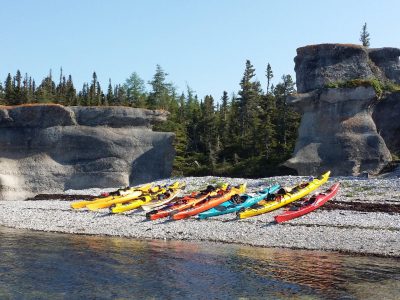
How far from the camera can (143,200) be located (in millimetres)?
27344

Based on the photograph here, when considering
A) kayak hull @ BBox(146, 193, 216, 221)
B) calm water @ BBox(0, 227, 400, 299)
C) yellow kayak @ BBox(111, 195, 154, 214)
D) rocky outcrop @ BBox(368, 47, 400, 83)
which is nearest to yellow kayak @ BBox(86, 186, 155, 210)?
yellow kayak @ BBox(111, 195, 154, 214)

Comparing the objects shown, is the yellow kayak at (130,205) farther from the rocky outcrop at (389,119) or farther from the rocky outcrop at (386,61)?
the rocky outcrop at (386,61)

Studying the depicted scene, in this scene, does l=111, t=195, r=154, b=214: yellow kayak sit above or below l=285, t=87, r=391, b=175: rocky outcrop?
below

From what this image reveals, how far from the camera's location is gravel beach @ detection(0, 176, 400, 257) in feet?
59.2

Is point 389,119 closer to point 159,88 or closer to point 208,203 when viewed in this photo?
point 208,203

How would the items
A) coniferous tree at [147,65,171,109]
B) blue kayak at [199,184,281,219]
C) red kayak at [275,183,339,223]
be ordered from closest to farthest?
red kayak at [275,183,339,223], blue kayak at [199,184,281,219], coniferous tree at [147,65,171,109]

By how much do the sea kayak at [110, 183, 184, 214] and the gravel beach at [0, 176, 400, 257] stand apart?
607 millimetres

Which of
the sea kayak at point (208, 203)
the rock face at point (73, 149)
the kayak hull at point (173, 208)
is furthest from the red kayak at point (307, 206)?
the rock face at point (73, 149)

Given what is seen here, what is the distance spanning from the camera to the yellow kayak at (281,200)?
22.7 meters

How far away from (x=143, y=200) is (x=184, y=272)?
13445mm

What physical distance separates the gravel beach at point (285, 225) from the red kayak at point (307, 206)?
0.27 meters

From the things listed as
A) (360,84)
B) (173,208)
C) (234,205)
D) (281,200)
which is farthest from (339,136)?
(173,208)

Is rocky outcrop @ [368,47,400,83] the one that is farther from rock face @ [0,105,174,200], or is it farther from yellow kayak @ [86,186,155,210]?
yellow kayak @ [86,186,155,210]

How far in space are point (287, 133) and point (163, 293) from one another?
44308mm
